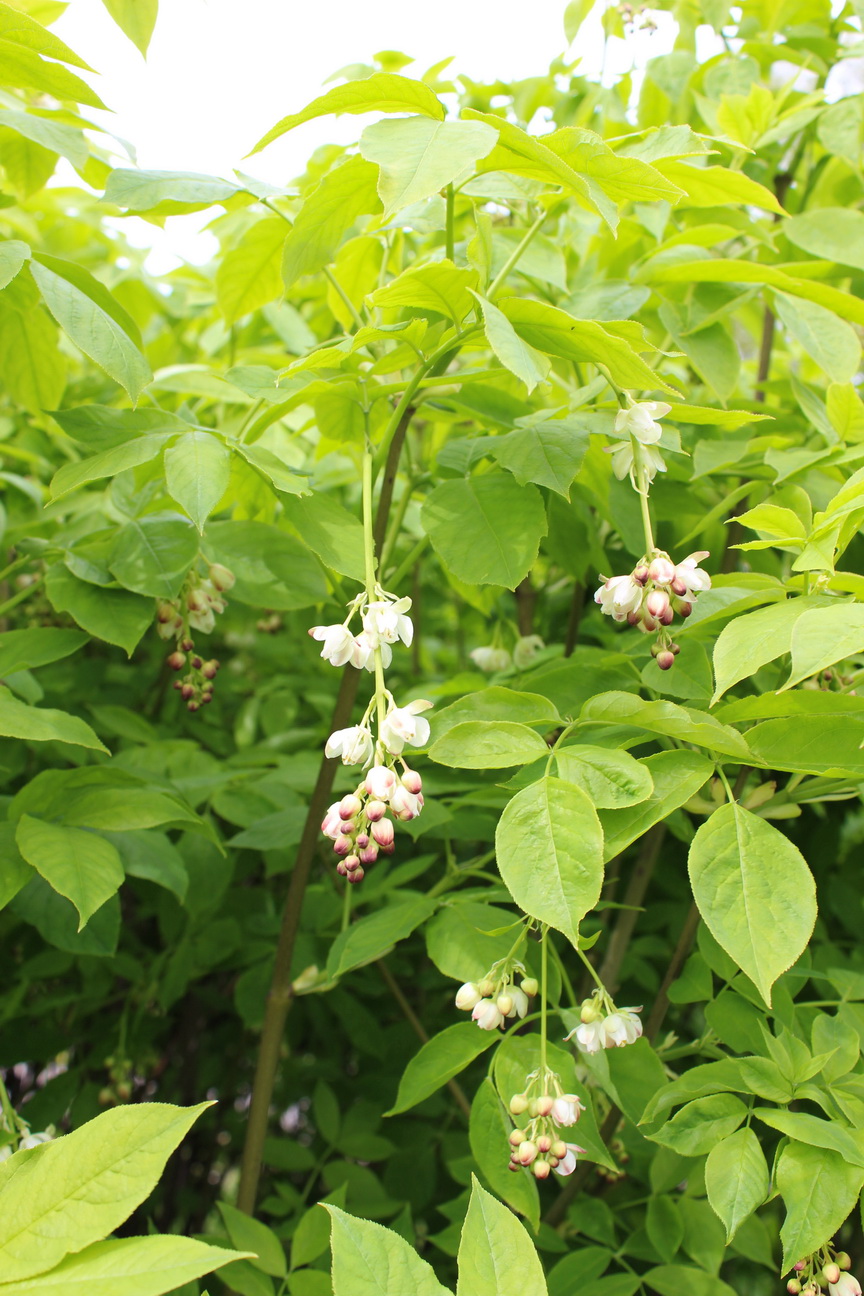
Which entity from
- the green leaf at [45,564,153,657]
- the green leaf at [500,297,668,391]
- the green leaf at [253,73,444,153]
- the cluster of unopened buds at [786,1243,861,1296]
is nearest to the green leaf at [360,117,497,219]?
the green leaf at [253,73,444,153]

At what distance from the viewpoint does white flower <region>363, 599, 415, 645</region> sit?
923 millimetres

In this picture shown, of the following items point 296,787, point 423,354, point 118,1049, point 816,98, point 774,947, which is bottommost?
point 118,1049

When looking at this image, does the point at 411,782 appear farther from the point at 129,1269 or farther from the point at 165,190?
the point at 165,190

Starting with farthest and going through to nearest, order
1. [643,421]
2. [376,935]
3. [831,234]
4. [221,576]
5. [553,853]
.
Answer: [831,234], [221,576], [376,935], [643,421], [553,853]

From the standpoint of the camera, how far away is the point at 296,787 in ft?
5.46

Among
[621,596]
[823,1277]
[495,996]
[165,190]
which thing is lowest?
[823,1277]

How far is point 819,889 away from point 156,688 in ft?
5.05

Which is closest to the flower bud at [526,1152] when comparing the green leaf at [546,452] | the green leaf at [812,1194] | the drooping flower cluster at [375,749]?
the green leaf at [812,1194]

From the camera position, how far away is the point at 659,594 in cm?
98

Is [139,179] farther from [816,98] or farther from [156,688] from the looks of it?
[156,688]

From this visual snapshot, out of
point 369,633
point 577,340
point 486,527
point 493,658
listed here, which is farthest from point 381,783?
point 493,658

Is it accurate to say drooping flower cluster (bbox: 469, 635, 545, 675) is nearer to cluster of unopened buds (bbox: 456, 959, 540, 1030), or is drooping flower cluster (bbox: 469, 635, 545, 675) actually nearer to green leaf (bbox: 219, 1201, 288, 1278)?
cluster of unopened buds (bbox: 456, 959, 540, 1030)

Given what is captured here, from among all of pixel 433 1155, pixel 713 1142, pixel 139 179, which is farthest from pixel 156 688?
pixel 713 1142

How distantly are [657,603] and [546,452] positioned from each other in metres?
0.26
